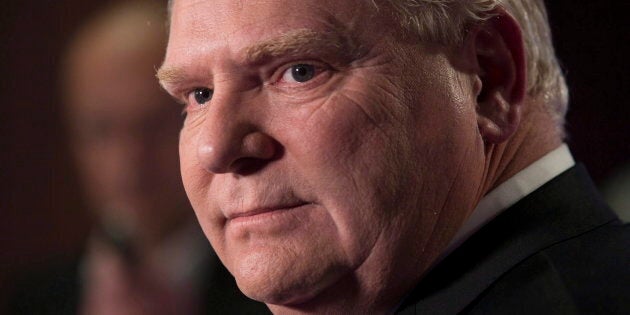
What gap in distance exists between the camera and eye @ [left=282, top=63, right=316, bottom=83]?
5.28 ft

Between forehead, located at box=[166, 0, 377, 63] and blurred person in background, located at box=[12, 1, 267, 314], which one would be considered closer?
forehead, located at box=[166, 0, 377, 63]

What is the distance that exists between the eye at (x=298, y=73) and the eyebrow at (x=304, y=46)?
0.05m

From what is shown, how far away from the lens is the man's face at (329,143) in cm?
154

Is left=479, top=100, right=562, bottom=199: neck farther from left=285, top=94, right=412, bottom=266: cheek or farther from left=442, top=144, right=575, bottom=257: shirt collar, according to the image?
left=285, top=94, right=412, bottom=266: cheek

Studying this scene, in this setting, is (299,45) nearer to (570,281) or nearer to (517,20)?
(517,20)

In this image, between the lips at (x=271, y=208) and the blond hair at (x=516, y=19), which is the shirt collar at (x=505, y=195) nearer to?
the blond hair at (x=516, y=19)

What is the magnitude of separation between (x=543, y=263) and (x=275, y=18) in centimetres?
57

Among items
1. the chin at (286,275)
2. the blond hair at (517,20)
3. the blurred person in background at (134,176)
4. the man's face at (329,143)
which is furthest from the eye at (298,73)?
the blurred person in background at (134,176)

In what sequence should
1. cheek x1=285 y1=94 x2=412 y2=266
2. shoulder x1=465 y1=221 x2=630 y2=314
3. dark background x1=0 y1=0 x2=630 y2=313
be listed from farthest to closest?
dark background x1=0 y1=0 x2=630 y2=313 < cheek x1=285 y1=94 x2=412 y2=266 < shoulder x1=465 y1=221 x2=630 y2=314

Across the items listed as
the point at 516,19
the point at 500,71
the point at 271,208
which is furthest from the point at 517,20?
the point at 271,208

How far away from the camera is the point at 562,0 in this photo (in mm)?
3482

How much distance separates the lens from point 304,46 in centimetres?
156

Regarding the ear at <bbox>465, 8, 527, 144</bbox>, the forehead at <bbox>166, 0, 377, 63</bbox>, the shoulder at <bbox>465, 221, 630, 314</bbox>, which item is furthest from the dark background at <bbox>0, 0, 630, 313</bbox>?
the shoulder at <bbox>465, 221, 630, 314</bbox>

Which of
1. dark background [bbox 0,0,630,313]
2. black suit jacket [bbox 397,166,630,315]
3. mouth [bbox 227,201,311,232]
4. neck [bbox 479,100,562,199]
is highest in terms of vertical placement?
mouth [bbox 227,201,311,232]
